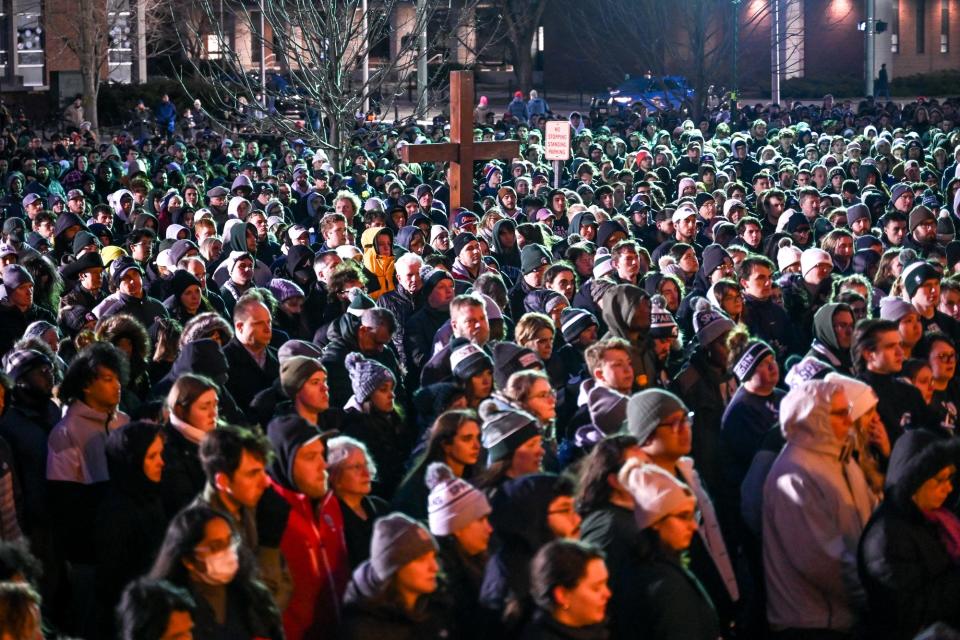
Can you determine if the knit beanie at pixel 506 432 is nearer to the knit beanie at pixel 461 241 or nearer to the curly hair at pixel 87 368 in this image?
the curly hair at pixel 87 368

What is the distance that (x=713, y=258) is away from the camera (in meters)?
12.3

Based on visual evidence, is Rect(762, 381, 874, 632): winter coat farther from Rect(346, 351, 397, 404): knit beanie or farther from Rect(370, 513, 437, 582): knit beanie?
Rect(346, 351, 397, 404): knit beanie

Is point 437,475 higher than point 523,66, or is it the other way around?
point 523,66

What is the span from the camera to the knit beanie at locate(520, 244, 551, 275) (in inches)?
474

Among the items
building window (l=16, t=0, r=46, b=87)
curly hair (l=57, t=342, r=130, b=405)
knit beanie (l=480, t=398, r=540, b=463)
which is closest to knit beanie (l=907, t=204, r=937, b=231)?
knit beanie (l=480, t=398, r=540, b=463)

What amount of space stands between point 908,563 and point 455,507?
66.5 inches

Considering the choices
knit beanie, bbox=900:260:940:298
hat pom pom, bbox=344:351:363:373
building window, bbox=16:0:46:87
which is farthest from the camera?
building window, bbox=16:0:46:87

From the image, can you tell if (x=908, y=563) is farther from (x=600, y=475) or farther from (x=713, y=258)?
(x=713, y=258)

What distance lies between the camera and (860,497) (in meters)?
6.57

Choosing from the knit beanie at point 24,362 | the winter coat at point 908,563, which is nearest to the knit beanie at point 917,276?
the winter coat at point 908,563

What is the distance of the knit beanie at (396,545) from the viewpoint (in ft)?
17.5

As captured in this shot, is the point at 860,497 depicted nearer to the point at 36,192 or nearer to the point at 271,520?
the point at 271,520

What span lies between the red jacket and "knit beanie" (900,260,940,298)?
541cm

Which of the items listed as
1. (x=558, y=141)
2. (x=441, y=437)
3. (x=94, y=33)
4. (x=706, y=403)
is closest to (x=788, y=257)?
(x=706, y=403)
